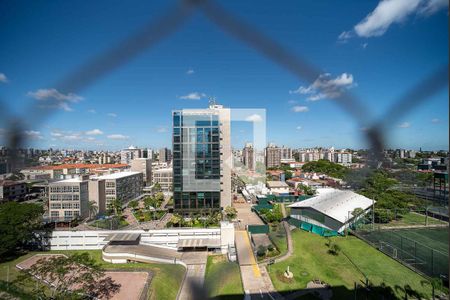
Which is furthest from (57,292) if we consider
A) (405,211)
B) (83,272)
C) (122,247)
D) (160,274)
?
(405,211)

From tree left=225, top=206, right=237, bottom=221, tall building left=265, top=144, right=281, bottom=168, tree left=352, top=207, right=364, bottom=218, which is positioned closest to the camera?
tree left=352, top=207, right=364, bottom=218

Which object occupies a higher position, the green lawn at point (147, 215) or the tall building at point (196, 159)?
the tall building at point (196, 159)

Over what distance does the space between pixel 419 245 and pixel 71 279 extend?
32.4 feet

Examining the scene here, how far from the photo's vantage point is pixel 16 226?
8039mm

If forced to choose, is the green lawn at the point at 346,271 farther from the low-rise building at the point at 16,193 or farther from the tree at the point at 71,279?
the low-rise building at the point at 16,193

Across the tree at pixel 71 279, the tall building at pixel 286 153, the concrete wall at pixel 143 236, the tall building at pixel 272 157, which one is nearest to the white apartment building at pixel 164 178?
the concrete wall at pixel 143 236

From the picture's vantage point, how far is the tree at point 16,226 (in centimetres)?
753

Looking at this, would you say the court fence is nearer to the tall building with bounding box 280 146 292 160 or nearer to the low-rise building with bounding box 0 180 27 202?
the low-rise building with bounding box 0 180 27 202

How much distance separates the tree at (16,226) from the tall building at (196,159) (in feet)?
18.2

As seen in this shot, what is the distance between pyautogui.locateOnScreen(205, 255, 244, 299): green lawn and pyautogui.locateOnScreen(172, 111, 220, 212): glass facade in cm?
473

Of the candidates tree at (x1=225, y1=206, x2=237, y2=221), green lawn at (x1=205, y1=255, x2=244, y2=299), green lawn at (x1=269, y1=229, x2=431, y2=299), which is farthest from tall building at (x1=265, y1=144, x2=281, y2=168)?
green lawn at (x1=205, y1=255, x2=244, y2=299)

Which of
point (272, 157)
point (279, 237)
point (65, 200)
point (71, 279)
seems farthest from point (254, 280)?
point (272, 157)

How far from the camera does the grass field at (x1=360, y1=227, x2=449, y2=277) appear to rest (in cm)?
639

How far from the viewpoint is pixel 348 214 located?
968 centimetres
